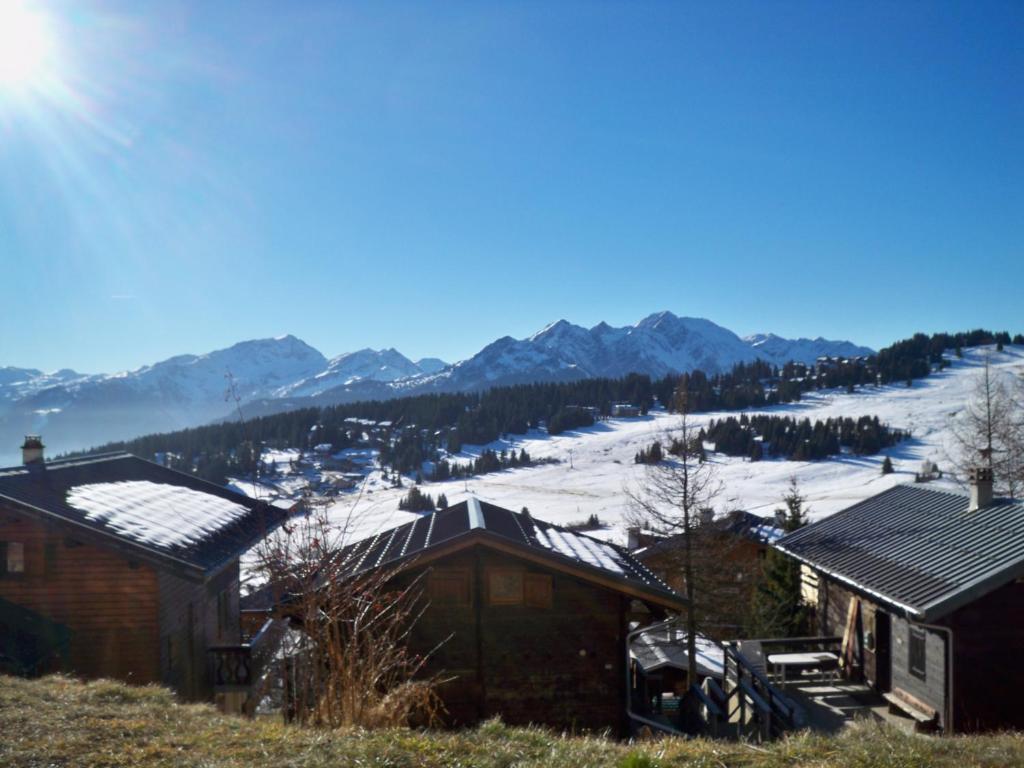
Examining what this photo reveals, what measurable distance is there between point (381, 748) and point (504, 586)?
24.8ft

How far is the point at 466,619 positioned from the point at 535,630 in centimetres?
120

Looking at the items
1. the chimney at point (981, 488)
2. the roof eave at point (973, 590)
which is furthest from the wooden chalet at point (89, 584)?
the chimney at point (981, 488)

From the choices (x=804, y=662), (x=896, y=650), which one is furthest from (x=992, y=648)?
(x=804, y=662)

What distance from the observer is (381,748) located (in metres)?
5.62

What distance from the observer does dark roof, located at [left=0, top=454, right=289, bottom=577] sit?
13172 millimetres

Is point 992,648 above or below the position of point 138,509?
below

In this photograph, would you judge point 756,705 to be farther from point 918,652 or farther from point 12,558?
point 12,558

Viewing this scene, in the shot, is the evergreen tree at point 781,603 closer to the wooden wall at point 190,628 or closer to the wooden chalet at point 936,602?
the wooden chalet at point 936,602

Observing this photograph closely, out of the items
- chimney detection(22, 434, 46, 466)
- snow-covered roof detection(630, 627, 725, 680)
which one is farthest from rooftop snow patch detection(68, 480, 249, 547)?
snow-covered roof detection(630, 627, 725, 680)

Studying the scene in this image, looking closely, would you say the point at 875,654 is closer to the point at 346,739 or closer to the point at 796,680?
the point at 796,680

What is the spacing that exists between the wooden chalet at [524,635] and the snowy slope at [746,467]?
35917 millimetres

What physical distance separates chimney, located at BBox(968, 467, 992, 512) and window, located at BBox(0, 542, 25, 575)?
62.7 feet

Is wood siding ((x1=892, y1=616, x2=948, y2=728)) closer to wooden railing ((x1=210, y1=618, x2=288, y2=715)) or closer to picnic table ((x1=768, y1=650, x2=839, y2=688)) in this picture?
picnic table ((x1=768, y1=650, x2=839, y2=688))

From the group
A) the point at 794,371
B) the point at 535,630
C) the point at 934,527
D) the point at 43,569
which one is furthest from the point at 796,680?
the point at 794,371
